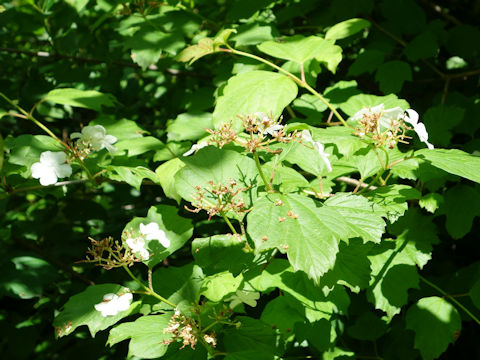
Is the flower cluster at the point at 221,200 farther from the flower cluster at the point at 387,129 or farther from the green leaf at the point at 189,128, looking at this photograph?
the green leaf at the point at 189,128

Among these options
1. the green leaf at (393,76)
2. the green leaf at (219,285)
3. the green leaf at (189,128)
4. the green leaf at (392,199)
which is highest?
the green leaf at (392,199)

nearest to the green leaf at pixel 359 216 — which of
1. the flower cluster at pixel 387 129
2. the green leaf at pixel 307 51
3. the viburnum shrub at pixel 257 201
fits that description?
the viburnum shrub at pixel 257 201

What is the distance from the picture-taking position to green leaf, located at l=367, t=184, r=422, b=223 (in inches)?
46.0

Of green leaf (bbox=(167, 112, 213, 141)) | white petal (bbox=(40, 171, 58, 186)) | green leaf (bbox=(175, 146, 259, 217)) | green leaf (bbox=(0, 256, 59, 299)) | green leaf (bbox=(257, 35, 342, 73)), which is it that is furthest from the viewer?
green leaf (bbox=(0, 256, 59, 299))

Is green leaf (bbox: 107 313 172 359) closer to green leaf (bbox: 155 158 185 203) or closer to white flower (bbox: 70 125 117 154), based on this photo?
green leaf (bbox: 155 158 185 203)

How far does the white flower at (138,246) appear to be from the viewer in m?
1.33

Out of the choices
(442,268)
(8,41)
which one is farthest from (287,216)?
(8,41)

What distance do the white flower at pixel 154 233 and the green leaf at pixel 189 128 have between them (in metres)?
0.52

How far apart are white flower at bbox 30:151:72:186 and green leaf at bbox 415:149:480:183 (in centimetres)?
115

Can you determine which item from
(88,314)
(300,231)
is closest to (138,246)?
(88,314)

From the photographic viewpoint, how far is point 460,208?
1734 mm

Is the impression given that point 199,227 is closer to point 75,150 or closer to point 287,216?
point 75,150

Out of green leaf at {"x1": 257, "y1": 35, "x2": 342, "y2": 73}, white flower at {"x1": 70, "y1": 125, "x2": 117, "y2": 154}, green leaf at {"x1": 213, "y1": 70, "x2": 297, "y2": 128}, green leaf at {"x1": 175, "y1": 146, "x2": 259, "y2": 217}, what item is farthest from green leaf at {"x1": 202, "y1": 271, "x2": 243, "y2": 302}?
green leaf at {"x1": 257, "y1": 35, "x2": 342, "y2": 73}

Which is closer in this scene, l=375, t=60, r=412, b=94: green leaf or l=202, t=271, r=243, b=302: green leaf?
l=202, t=271, r=243, b=302: green leaf
